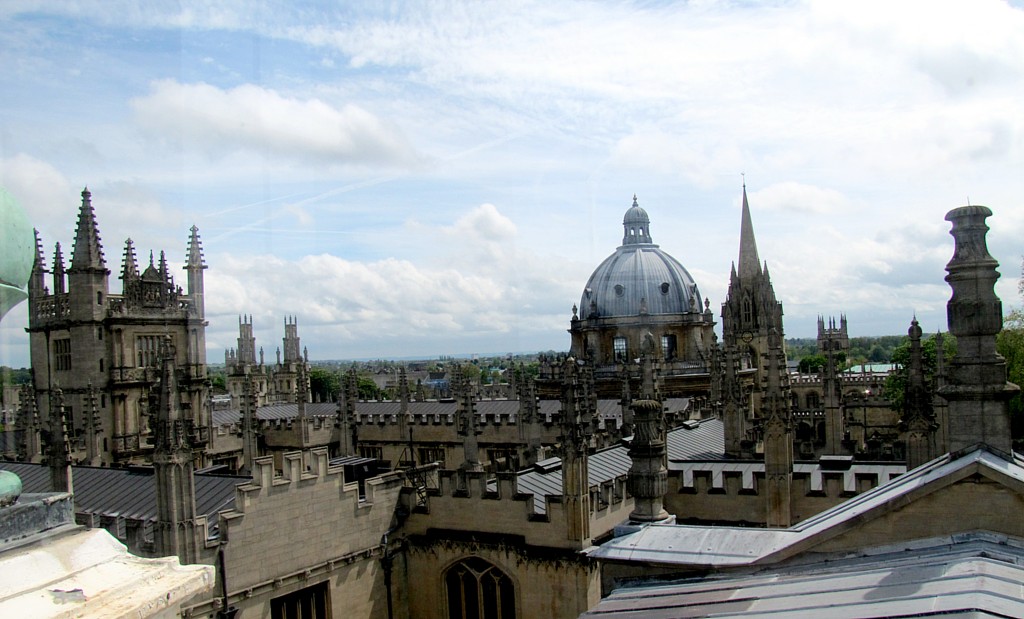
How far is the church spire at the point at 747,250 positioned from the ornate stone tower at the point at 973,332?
165ft

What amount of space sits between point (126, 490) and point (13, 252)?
58.4 feet

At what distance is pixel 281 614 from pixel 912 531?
1140 cm

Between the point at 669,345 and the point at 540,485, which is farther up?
the point at 669,345

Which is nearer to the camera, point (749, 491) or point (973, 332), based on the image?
point (973, 332)

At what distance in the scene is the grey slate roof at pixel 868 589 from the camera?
17.2 feet

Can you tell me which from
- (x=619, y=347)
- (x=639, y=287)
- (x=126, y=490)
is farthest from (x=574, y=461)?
(x=639, y=287)

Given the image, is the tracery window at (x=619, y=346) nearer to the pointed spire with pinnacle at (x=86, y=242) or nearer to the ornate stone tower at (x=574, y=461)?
the pointed spire with pinnacle at (x=86, y=242)

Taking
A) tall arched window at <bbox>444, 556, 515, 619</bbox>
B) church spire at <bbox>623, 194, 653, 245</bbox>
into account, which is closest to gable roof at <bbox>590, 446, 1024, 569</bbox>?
tall arched window at <bbox>444, 556, 515, 619</bbox>

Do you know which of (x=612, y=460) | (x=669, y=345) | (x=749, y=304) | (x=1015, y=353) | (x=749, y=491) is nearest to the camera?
(x=749, y=491)

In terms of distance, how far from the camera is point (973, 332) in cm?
809

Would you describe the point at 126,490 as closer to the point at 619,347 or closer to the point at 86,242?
the point at 86,242

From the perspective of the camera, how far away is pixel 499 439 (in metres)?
29.2

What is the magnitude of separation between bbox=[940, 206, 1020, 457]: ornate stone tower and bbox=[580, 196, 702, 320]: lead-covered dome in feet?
120

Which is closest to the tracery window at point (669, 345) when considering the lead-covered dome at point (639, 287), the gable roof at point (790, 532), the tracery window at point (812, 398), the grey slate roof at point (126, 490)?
the lead-covered dome at point (639, 287)
